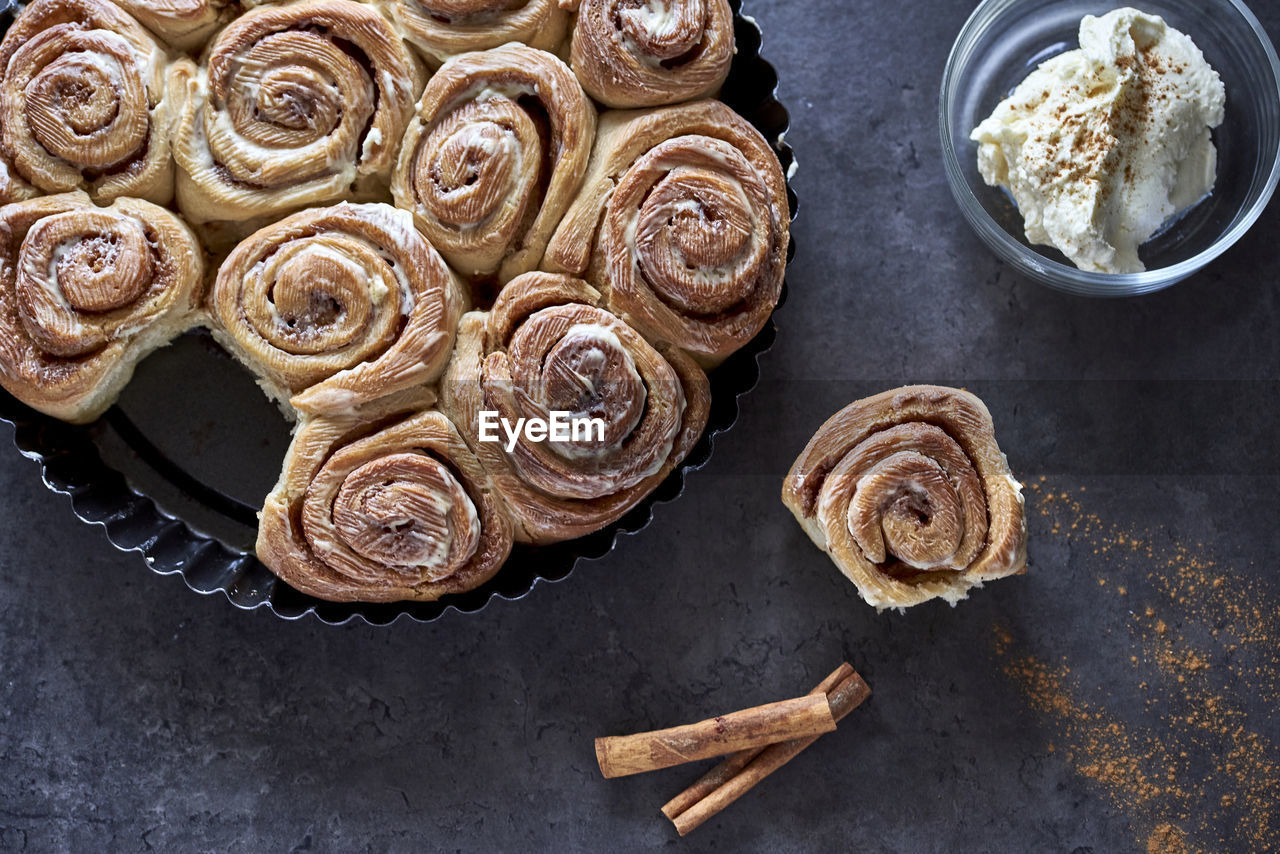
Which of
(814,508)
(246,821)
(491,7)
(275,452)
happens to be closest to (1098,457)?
(814,508)

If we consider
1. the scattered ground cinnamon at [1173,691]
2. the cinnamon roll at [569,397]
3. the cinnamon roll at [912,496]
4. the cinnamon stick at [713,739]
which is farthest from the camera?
the scattered ground cinnamon at [1173,691]

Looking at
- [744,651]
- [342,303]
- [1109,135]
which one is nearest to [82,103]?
[342,303]

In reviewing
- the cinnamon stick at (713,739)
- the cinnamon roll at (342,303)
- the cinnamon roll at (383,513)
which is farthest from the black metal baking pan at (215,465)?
the cinnamon stick at (713,739)

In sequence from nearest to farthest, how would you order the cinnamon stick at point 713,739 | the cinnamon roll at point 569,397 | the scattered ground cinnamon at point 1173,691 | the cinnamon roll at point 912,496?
the cinnamon roll at point 569,397 < the cinnamon roll at point 912,496 < the cinnamon stick at point 713,739 < the scattered ground cinnamon at point 1173,691

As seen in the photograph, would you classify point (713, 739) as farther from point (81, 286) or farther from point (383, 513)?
point (81, 286)

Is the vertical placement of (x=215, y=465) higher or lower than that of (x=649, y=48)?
lower

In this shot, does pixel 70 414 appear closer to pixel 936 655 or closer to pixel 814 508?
pixel 814 508

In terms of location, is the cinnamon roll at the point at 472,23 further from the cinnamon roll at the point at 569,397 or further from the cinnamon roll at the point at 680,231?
the cinnamon roll at the point at 569,397
